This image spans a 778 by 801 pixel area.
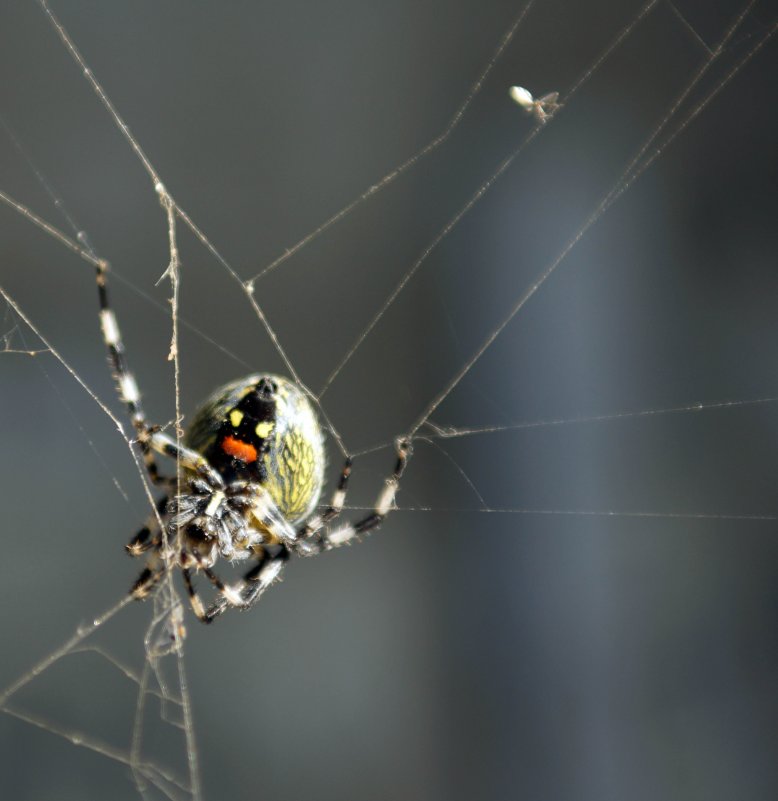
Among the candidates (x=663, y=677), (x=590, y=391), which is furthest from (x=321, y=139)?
(x=663, y=677)

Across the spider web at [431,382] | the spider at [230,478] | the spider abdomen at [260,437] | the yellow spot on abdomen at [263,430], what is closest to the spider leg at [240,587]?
the spider at [230,478]

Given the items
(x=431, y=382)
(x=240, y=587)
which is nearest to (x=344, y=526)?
(x=240, y=587)

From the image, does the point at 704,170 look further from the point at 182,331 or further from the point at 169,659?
the point at 169,659

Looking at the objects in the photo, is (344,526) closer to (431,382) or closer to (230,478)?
(230,478)

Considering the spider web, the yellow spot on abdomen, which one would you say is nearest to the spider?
the yellow spot on abdomen

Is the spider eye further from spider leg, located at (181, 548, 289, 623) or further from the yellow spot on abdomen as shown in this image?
spider leg, located at (181, 548, 289, 623)

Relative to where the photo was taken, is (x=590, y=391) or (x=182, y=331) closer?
(x=182, y=331)
